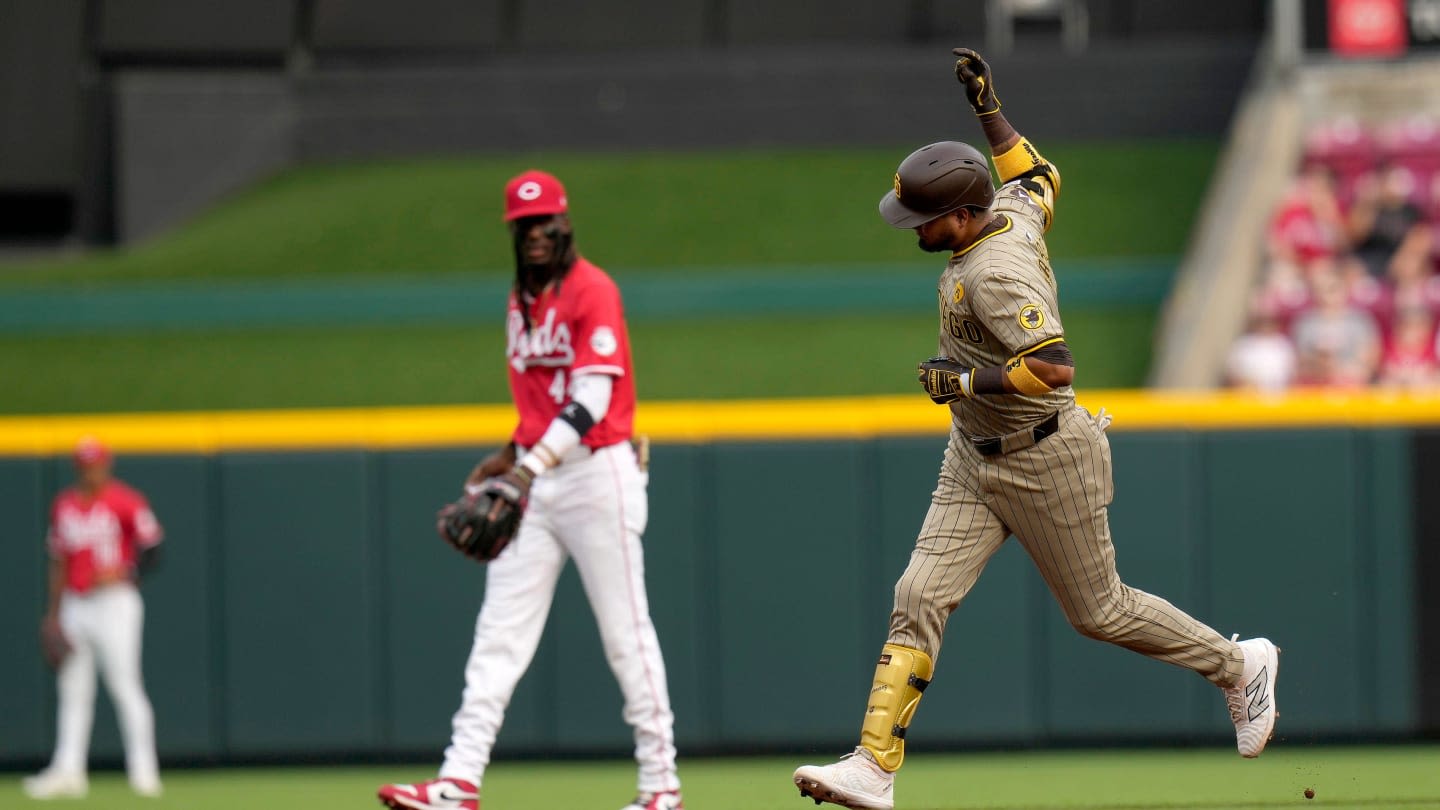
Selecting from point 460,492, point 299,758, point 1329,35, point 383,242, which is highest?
point 1329,35

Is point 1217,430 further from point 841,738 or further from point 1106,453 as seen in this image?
point 1106,453

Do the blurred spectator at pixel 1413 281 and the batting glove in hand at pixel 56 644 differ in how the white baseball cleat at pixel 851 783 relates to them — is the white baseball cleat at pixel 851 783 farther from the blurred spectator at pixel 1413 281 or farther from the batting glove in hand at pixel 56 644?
the blurred spectator at pixel 1413 281

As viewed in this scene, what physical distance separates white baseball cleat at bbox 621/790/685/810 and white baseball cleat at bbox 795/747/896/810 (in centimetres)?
100

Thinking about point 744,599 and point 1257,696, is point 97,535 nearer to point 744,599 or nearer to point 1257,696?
point 744,599

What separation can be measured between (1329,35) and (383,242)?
8072mm

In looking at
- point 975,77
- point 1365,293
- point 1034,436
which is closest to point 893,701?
point 1034,436

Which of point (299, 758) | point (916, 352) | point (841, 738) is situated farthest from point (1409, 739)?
point (916, 352)

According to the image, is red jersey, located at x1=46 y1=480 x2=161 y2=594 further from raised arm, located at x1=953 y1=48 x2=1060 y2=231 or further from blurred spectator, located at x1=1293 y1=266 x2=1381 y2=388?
blurred spectator, located at x1=1293 y1=266 x2=1381 y2=388

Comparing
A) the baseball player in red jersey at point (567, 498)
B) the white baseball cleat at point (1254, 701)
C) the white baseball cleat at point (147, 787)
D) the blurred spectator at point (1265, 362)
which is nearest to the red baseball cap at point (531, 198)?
the baseball player in red jersey at point (567, 498)

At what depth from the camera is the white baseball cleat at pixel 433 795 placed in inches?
216

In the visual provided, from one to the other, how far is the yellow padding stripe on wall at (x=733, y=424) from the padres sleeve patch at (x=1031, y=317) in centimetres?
363

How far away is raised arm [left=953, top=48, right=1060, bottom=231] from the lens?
216 inches

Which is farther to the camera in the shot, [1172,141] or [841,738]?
[1172,141]

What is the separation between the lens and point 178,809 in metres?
7.45
